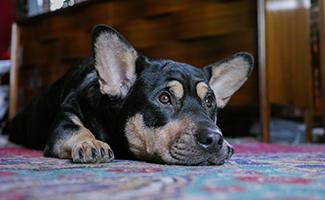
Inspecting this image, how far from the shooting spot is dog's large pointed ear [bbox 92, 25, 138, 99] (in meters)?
1.86

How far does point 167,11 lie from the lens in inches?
145

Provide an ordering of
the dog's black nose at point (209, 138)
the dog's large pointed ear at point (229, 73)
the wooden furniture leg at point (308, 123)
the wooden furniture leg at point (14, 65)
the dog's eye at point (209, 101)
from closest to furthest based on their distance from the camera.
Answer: the dog's black nose at point (209, 138)
the dog's eye at point (209, 101)
the dog's large pointed ear at point (229, 73)
the wooden furniture leg at point (308, 123)
the wooden furniture leg at point (14, 65)

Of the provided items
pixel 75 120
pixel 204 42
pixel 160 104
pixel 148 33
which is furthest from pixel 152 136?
pixel 148 33

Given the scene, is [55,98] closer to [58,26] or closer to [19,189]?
[19,189]

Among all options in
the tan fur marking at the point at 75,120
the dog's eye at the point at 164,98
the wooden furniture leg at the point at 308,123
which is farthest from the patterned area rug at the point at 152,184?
the wooden furniture leg at the point at 308,123

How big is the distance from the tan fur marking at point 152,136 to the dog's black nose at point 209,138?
5 centimetres

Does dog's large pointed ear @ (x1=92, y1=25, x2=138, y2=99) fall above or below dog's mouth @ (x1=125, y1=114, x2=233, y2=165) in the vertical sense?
above

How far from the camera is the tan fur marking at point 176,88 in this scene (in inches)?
66.8

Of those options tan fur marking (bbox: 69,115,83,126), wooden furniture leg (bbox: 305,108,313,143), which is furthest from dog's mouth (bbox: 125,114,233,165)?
wooden furniture leg (bbox: 305,108,313,143)

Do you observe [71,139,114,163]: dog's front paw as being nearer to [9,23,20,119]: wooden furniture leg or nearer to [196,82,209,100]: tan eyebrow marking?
[196,82,209,100]: tan eyebrow marking

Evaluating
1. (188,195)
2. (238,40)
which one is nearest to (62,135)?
(188,195)

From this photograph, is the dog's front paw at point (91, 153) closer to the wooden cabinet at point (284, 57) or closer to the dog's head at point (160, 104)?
the dog's head at point (160, 104)

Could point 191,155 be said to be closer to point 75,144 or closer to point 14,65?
point 75,144

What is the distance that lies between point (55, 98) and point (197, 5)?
153 centimetres
